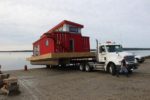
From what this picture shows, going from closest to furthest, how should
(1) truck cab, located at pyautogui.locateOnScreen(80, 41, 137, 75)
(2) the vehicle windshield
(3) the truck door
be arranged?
(1) truck cab, located at pyautogui.locateOnScreen(80, 41, 137, 75)
(2) the vehicle windshield
(3) the truck door

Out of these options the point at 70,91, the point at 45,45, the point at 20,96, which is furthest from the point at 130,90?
the point at 45,45

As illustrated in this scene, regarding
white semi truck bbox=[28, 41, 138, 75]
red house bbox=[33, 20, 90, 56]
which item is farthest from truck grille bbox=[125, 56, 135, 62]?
red house bbox=[33, 20, 90, 56]

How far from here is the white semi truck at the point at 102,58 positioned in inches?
760

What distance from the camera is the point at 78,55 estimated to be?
930 inches

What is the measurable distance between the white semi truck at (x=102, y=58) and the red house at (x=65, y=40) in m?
1.19

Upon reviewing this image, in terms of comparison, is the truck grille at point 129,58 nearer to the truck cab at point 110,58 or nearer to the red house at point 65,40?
the truck cab at point 110,58

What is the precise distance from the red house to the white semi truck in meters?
1.19

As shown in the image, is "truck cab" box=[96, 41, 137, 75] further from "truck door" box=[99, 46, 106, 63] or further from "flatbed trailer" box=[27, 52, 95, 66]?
"flatbed trailer" box=[27, 52, 95, 66]

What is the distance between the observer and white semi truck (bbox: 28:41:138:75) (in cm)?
1931

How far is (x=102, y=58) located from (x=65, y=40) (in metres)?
5.03

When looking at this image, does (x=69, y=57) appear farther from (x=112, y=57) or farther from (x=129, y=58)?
(x=129, y=58)

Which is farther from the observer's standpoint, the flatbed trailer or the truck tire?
the flatbed trailer

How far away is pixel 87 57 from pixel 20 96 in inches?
514

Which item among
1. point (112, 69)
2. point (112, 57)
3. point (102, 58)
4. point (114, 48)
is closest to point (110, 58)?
point (112, 57)
